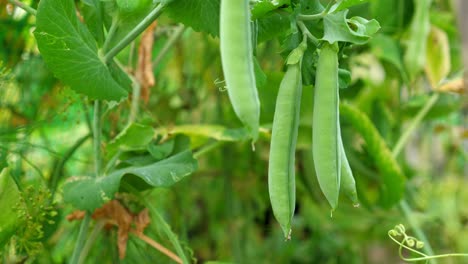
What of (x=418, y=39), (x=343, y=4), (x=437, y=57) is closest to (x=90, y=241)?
(x=343, y=4)

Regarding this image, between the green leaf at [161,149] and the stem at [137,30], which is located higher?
the stem at [137,30]

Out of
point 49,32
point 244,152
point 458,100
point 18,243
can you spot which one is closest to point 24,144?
point 18,243

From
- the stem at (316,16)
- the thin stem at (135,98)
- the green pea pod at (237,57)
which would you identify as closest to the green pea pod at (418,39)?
the thin stem at (135,98)

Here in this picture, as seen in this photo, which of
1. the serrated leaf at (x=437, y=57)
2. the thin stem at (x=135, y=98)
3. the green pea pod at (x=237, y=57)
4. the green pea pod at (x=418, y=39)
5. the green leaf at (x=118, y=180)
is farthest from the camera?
the serrated leaf at (x=437, y=57)

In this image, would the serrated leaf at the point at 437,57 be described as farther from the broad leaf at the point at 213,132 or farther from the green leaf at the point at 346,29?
the green leaf at the point at 346,29

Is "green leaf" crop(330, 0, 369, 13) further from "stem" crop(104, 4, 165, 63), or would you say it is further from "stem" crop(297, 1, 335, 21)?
"stem" crop(104, 4, 165, 63)

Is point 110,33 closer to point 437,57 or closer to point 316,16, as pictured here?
point 316,16

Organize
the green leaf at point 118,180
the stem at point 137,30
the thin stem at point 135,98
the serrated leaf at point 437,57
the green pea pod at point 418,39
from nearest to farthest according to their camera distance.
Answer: the stem at point 137,30, the green leaf at point 118,180, the thin stem at point 135,98, the green pea pod at point 418,39, the serrated leaf at point 437,57

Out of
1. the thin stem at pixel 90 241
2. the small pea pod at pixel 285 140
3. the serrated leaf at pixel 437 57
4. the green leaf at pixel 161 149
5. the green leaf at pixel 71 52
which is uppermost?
the green leaf at pixel 71 52
